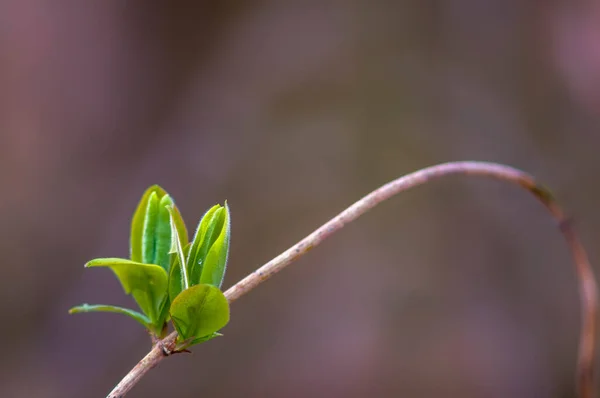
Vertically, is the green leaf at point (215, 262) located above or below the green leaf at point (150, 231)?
below

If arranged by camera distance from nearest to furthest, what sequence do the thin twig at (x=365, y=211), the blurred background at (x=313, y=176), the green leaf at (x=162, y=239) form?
the thin twig at (x=365, y=211) < the green leaf at (x=162, y=239) < the blurred background at (x=313, y=176)

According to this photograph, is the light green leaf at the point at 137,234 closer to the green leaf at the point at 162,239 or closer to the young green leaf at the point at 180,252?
the green leaf at the point at 162,239

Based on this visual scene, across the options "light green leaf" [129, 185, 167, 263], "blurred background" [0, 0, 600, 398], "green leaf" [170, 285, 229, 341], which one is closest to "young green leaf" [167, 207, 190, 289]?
"green leaf" [170, 285, 229, 341]

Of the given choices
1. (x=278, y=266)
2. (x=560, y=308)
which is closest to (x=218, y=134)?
(x=560, y=308)

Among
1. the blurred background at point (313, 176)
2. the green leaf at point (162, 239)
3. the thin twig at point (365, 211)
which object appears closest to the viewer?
the thin twig at point (365, 211)

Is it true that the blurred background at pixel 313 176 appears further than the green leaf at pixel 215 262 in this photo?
Yes

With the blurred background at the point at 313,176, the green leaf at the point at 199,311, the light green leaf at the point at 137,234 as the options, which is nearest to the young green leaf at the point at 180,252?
the green leaf at the point at 199,311

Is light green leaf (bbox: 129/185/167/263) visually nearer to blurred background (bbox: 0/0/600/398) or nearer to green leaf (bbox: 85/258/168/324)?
green leaf (bbox: 85/258/168/324)

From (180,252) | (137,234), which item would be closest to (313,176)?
(137,234)
